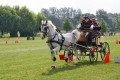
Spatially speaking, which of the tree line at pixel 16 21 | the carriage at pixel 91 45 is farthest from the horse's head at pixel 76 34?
the tree line at pixel 16 21

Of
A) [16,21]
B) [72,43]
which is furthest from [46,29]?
[16,21]

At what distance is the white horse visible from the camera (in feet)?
55.7

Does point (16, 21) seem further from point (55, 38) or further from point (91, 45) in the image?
point (55, 38)

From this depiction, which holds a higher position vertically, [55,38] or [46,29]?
[46,29]

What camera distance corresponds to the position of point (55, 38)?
17.8 meters

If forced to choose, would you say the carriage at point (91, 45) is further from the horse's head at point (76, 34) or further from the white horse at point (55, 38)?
the white horse at point (55, 38)

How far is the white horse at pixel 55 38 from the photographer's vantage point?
1698cm

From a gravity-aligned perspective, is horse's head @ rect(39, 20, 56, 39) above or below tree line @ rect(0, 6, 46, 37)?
below

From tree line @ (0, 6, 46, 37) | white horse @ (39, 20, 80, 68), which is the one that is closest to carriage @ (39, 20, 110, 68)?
Answer: white horse @ (39, 20, 80, 68)

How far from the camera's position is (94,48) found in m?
20.8

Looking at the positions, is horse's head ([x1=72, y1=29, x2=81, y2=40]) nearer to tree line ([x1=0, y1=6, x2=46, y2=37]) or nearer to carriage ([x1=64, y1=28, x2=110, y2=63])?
carriage ([x1=64, y1=28, x2=110, y2=63])

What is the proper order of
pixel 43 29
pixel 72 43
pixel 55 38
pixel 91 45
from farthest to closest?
pixel 91 45 < pixel 72 43 < pixel 55 38 < pixel 43 29

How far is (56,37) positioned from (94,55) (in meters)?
4.06

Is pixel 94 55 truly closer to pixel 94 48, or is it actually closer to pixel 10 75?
pixel 94 48
